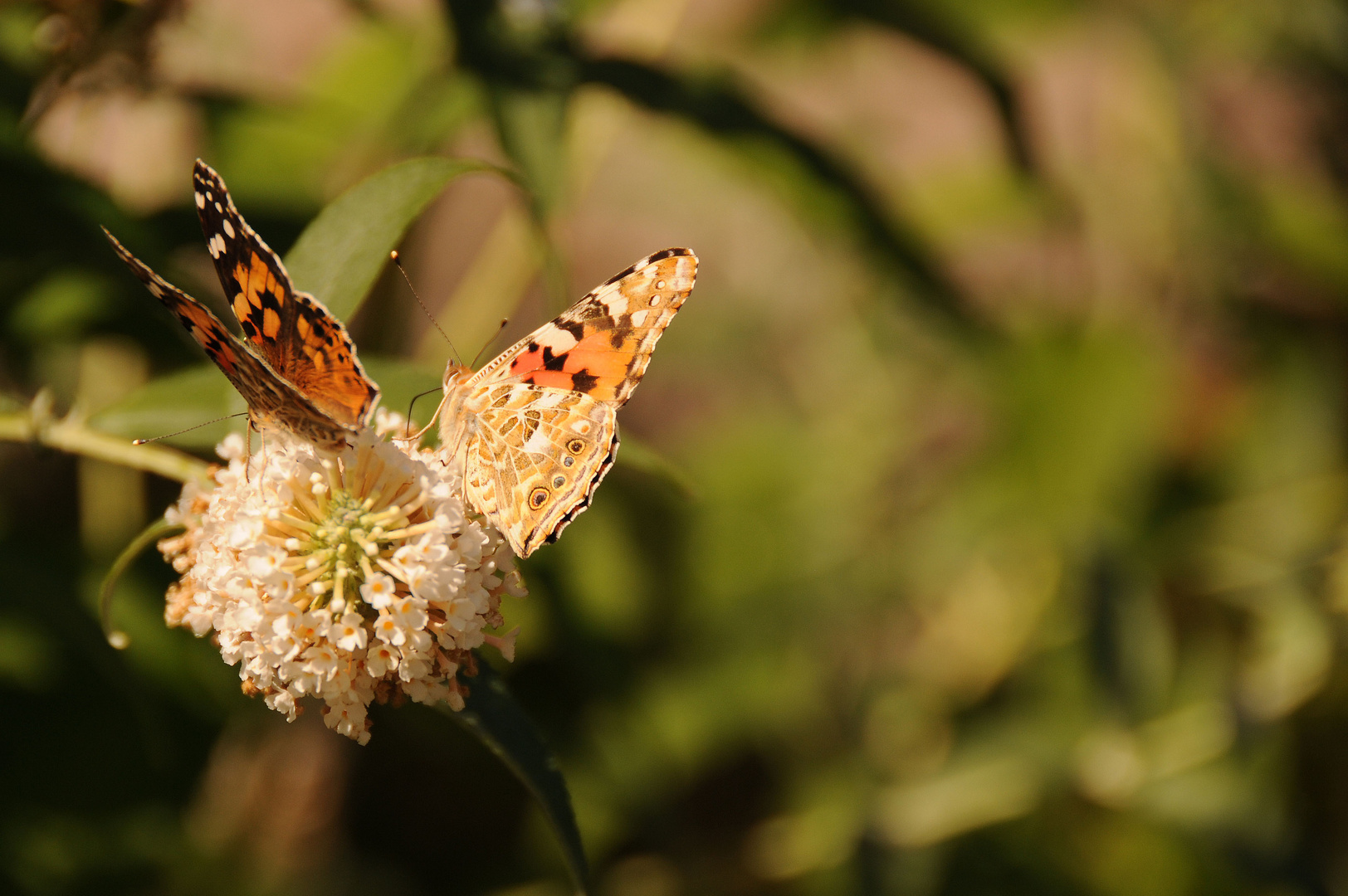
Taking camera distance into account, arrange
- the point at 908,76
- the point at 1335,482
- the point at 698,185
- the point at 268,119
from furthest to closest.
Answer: the point at 908,76
the point at 698,185
the point at 1335,482
the point at 268,119

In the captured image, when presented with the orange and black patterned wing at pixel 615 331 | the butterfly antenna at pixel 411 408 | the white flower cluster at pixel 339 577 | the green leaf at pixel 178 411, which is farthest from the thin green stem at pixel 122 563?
the orange and black patterned wing at pixel 615 331

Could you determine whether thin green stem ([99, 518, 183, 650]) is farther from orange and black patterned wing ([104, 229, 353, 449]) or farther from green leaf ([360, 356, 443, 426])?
green leaf ([360, 356, 443, 426])

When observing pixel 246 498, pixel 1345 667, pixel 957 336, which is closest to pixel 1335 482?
pixel 1345 667

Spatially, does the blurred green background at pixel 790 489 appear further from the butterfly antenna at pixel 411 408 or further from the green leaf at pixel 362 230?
the green leaf at pixel 362 230

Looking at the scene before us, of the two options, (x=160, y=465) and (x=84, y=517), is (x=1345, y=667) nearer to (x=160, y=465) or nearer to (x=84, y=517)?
(x=160, y=465)

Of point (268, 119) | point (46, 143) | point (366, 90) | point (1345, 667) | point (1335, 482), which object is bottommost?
point (1345, 667)

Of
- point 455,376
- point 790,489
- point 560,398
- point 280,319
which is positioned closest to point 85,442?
point 280,319

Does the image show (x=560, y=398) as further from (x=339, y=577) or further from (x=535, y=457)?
(x=339, y=577)
